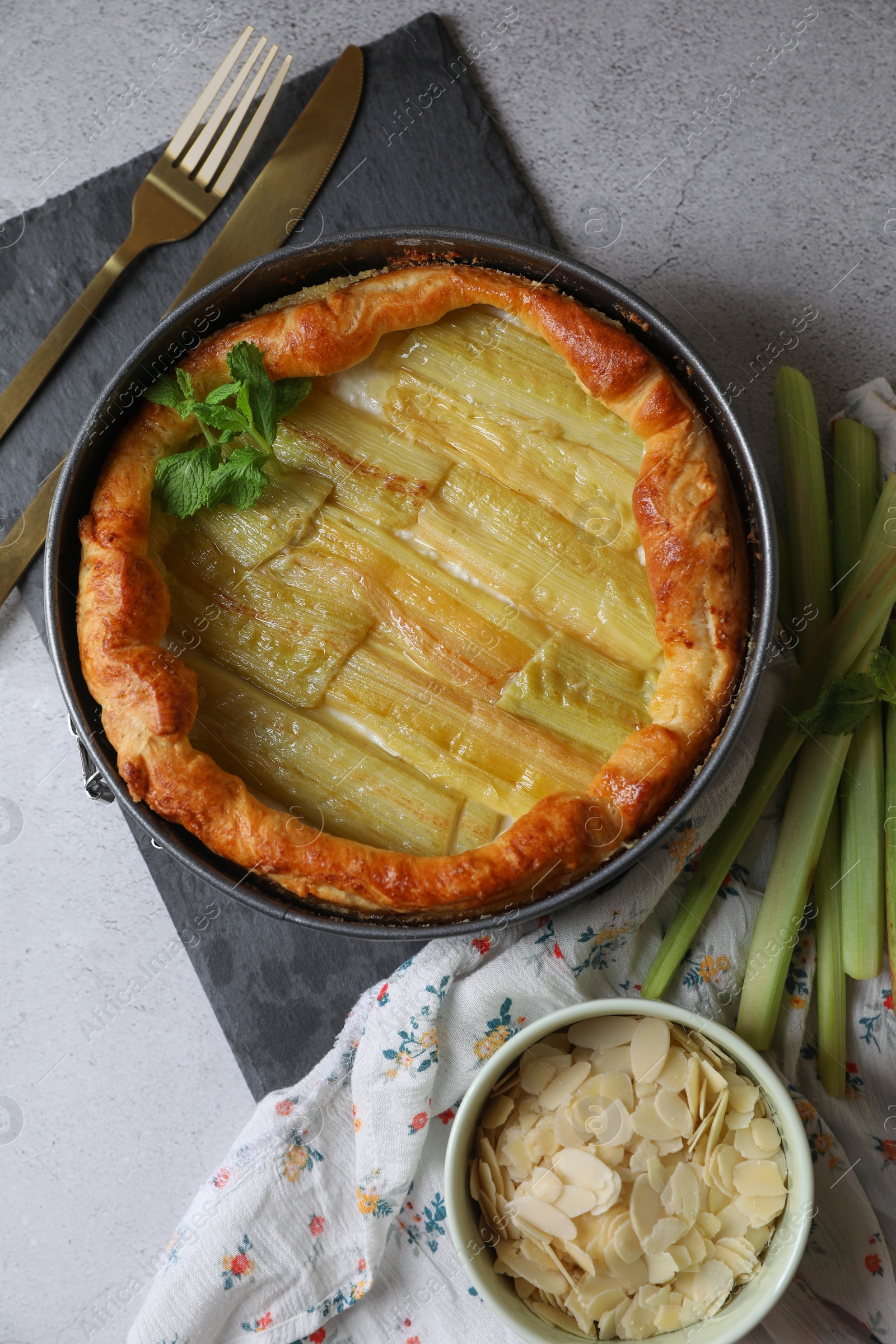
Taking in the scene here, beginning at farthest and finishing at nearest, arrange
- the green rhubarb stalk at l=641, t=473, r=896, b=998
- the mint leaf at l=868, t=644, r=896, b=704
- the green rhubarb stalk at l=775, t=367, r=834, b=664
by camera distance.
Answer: the green rhubarb stalk at l=775, t=367, r=834, b=664, the green rhubarb stalk at l=641, t=473, r=896, b=998, the mint leaf at l=868, t=644, r=896, b=704

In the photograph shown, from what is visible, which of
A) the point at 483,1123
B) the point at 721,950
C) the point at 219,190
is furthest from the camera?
the point at 219,190

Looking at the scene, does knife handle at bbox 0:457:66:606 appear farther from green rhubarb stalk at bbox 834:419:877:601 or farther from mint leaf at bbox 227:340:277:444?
green rhubarb stalk at bbox 834:419:877:601

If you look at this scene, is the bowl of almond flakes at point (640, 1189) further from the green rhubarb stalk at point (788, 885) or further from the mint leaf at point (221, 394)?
the mint leaf at point (221, 394)

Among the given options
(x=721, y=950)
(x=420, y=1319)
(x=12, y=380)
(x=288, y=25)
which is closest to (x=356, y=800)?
(x=721, y=950)

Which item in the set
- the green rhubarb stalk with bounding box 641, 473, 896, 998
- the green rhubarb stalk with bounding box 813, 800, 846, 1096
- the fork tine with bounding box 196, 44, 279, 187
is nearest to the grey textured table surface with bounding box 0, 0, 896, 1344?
the fork tine with bounding box 196, 44, 279, 187

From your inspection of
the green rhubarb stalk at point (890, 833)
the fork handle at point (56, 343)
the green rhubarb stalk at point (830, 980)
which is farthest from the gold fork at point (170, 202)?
the green rhubarb stalk at point (830, 980)

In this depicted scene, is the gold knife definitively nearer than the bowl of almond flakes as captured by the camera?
No

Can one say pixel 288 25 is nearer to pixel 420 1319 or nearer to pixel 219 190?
pixel 219 190
